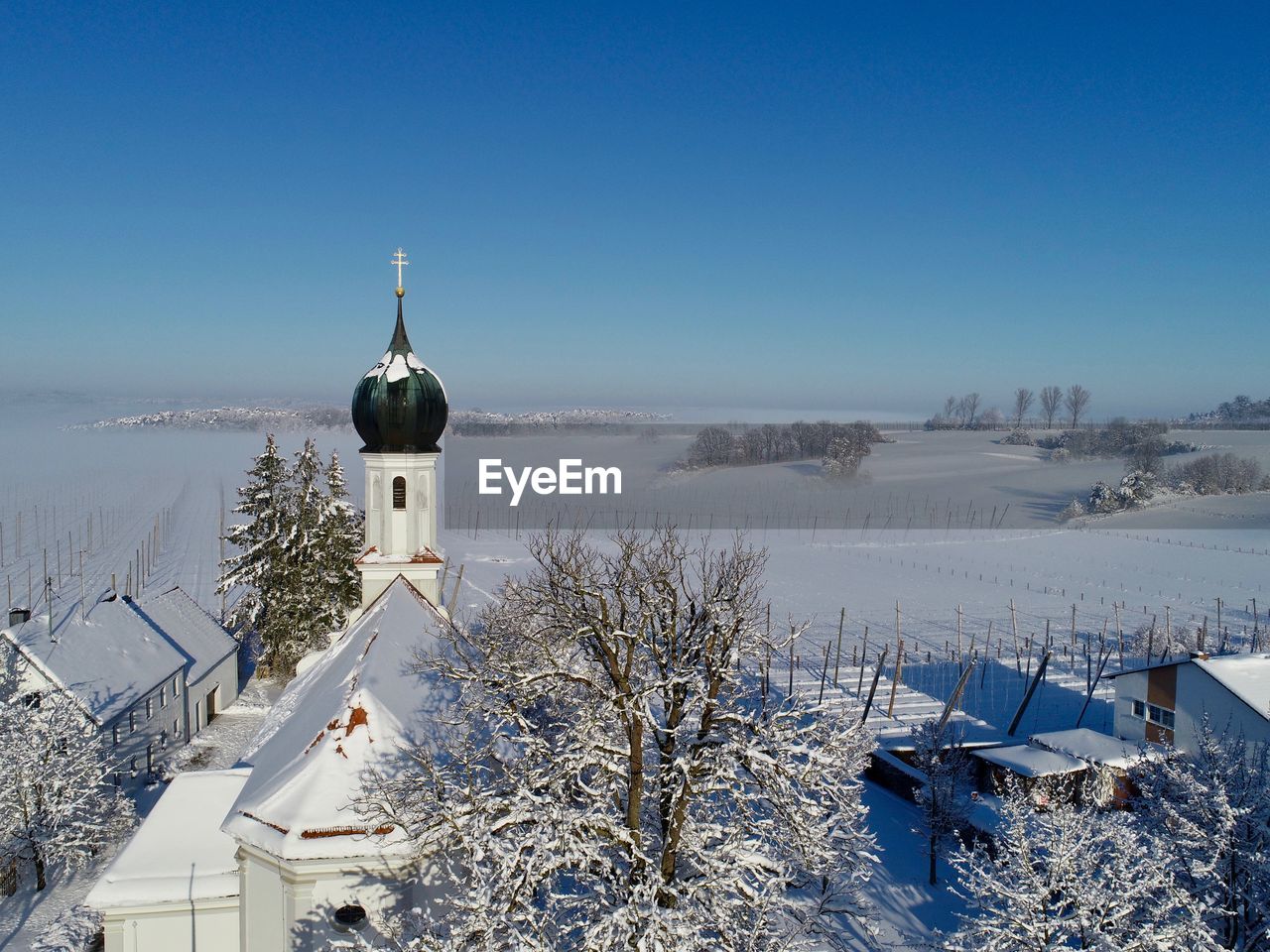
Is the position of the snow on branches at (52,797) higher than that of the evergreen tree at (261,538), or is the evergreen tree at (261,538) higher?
the evergreen tree at (261,538)

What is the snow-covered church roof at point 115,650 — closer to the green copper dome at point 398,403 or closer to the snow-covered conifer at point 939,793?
the green copper dome at point 398,403

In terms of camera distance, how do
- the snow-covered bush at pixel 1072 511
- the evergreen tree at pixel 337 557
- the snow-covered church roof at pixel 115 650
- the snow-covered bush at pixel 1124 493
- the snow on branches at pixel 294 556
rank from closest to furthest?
the snow-covered church roof at pixel 115 650, the snow on branches at pixel 294 556, the evergreen tree at pixel 337 557, the snow-covered bush at pixel 1124 493, the snow-covered bush at pixel 1072 511

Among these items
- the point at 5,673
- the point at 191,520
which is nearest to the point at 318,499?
the point at 5,673

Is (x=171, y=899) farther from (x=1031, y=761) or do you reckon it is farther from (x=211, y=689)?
(x=1031, y=761)

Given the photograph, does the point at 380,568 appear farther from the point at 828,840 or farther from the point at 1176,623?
the point at 1176,623

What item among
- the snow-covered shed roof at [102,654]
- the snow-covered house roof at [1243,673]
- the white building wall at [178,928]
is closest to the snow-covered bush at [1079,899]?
the white building wall at [178,928]

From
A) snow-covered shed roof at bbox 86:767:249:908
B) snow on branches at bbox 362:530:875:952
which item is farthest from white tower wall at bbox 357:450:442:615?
snow on branches at bbox 362:530:875:952
